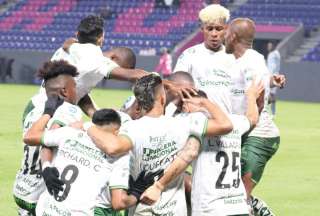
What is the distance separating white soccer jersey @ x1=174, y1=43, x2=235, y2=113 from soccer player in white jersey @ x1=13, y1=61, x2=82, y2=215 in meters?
1.36

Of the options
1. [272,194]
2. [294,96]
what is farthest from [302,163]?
[294,96]

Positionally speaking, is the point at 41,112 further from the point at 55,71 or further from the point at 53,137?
the point at 53,137

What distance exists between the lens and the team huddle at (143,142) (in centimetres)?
631

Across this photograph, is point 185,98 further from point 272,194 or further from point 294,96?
point 294,96

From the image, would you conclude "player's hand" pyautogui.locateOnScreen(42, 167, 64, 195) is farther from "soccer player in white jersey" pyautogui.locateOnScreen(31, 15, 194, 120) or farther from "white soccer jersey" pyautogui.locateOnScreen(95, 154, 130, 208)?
"soccer player in white jersey" pyautogui.locateOnScreen(31, 15, 194, 120)

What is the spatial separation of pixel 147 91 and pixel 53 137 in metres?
0.83

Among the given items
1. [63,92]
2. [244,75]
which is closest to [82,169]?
[63,92]

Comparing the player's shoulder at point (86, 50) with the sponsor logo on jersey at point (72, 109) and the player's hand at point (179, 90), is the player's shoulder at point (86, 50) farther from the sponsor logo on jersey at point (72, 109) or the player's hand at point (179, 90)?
the player's hand at point (179, 90)

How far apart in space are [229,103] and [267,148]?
1467 millimetres

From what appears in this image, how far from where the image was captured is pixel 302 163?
51.9 ft

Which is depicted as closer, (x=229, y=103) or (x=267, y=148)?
(x=229, y=103)

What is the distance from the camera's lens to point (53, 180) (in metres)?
6.37

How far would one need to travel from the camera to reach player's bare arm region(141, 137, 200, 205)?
626 cm

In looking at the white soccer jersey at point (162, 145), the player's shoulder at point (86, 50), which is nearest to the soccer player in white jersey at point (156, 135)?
the white soccer jersey at point (162, 145)
